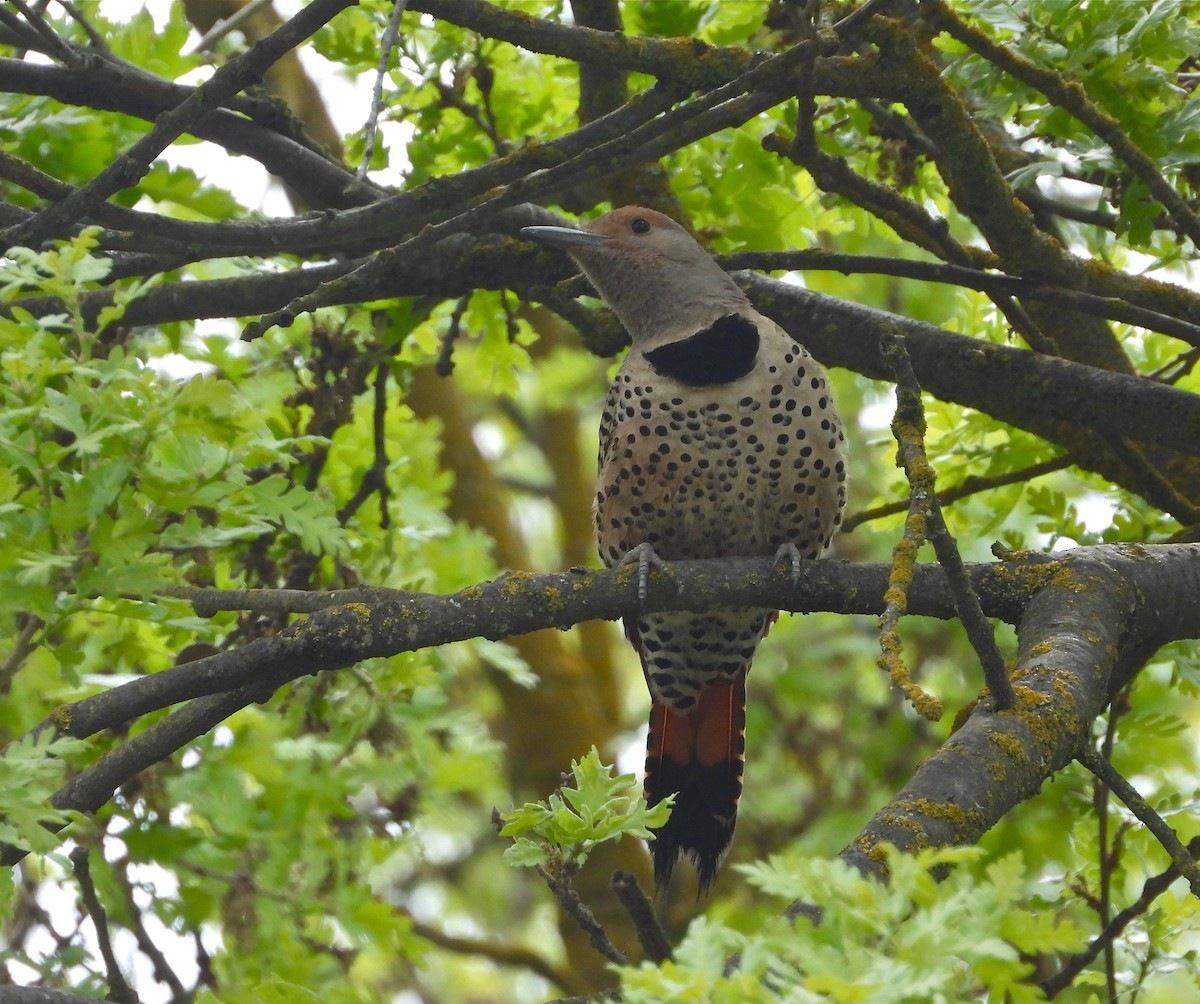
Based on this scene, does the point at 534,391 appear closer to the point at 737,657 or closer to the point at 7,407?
the point at 737,657

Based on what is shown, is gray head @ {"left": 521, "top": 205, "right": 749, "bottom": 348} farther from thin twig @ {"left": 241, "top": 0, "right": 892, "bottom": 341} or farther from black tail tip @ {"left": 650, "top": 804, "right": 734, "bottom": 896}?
black tail tip @ {"left": 650, "top": 804, "right": 734, "bottom": 896}

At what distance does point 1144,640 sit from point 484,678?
226 inches

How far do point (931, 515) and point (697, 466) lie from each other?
1863 mm

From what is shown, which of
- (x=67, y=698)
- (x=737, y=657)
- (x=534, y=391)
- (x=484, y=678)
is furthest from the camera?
(x=534, y=391)

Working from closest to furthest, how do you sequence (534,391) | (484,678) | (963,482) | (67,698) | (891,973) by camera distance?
(891,973)
(67,698)
(963,482)
(484,678)
(534,391)

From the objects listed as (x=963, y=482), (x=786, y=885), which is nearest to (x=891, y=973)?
(x=786, y=885)

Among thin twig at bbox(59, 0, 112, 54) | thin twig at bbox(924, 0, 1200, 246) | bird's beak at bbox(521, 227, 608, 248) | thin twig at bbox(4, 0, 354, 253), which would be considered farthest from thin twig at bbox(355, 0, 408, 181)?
thin twig at bbox(924, 0, 1200, 246)

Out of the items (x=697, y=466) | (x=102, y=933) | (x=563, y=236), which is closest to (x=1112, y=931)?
(x=697, y=466)

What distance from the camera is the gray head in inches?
181

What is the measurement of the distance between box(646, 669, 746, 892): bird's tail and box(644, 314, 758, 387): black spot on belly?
3.54 feet

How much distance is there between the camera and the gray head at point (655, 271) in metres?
4.60

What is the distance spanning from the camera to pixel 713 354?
4395mm

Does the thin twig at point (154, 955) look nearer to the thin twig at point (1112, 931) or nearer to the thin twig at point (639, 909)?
the thin twig at point (639, 909)

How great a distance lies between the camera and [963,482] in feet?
14.5
